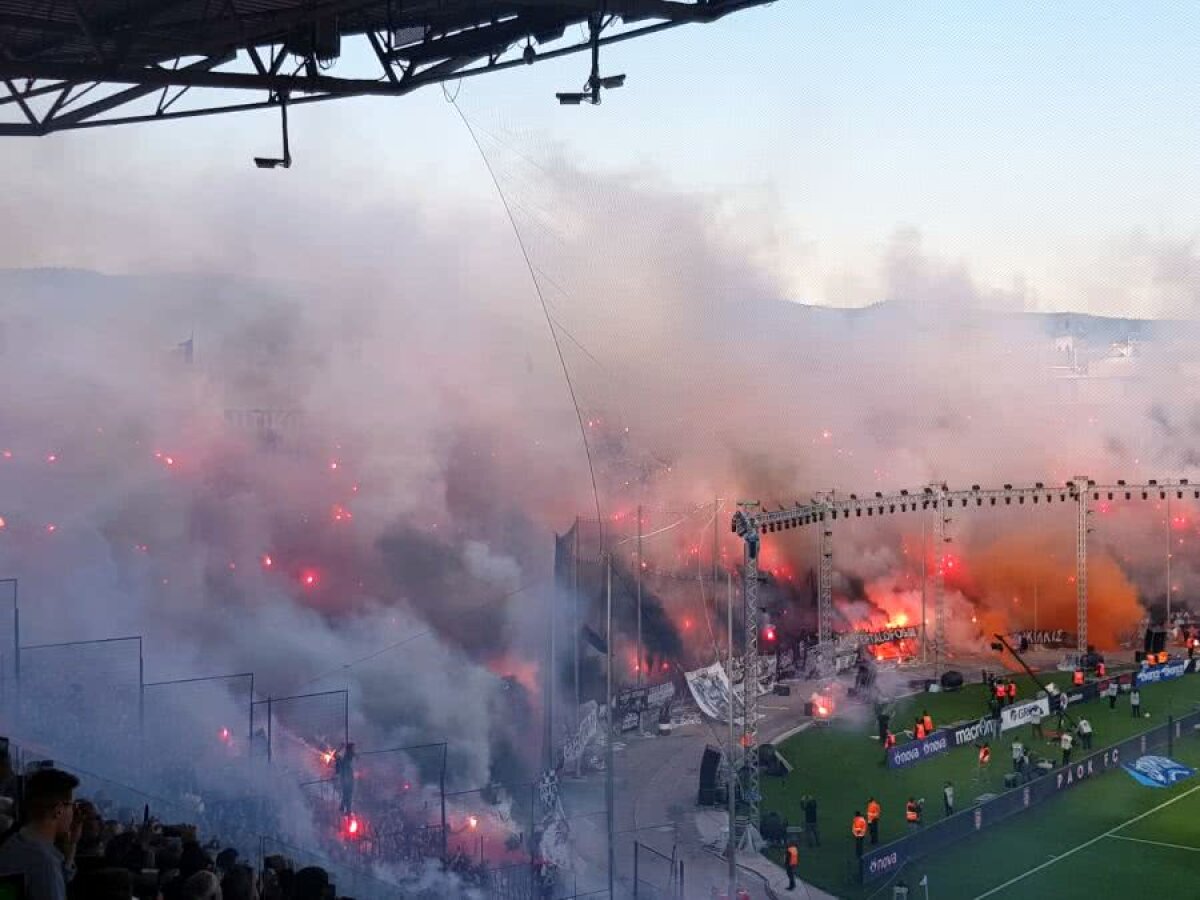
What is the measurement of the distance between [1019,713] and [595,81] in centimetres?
2054

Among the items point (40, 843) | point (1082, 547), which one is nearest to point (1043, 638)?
point (1082, 547)

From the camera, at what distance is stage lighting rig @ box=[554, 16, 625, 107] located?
8266 millimetres

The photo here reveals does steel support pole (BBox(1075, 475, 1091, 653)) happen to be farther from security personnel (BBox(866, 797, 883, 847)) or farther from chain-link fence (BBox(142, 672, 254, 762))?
chain-link fence (BBox(142, 672, 254, 762))

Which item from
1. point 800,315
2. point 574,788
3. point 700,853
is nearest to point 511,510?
point 800,315

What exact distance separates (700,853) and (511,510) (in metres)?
17.7

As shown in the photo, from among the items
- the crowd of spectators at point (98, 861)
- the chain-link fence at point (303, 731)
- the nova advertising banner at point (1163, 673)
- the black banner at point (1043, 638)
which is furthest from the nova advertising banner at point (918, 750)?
the crowd of spectators at point (98, 861)

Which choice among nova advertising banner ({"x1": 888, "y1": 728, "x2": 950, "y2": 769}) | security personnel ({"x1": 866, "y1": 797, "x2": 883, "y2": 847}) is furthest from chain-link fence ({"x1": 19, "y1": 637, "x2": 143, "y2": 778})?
nova advertising banner ({"x1": 888, "y1": 728, "x2": 950, "y2": 769})

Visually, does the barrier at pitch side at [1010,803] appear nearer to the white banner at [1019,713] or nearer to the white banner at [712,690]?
the white banner at [1019,713]

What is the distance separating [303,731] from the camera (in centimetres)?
2053

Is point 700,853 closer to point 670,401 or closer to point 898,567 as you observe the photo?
point 670,401

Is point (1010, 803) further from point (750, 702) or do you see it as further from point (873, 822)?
point (750, 702)

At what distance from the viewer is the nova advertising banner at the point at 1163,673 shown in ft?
98.7

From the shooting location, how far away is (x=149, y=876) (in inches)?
200

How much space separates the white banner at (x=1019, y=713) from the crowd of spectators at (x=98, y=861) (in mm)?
20037
